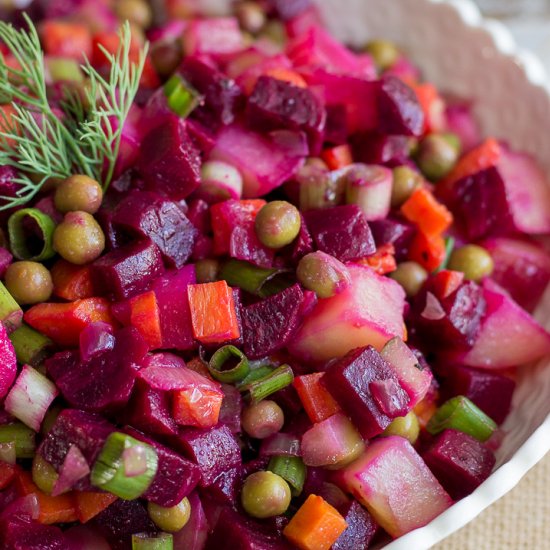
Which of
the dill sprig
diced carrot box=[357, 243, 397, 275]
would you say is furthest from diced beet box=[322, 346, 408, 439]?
the dill sprig

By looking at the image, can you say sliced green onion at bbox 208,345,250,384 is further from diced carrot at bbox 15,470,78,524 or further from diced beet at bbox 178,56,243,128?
diced beet at bbox 178,56,243,128

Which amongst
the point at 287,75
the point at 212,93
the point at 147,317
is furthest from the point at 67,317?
the point at 287,75

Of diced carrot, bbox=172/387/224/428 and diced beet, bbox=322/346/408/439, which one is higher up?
diced beet, bbox=322/346/408/439

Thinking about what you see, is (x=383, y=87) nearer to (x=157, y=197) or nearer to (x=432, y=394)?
(x=157, y=197)

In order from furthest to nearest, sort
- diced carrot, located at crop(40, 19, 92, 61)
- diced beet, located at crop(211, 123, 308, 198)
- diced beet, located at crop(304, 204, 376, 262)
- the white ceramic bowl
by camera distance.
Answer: the white ceramic bowl, diced carrot, located at crop(40, 19, 92, 61), diced beet, located at crop(211, 123, 308, 198), diced beet, located at crop(304, 204, 376, 262)

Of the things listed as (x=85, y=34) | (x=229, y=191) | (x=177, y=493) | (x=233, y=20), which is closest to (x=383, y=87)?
(x=229, y=191)

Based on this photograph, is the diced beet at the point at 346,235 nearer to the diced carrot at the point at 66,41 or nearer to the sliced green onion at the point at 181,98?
the sliced green onion at the point at 181,98

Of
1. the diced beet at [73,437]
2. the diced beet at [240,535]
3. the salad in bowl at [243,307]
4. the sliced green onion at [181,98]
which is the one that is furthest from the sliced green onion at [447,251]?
the diced beet at [73,437]
